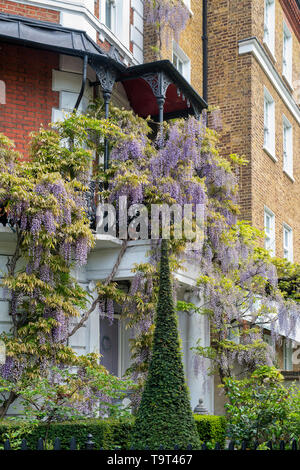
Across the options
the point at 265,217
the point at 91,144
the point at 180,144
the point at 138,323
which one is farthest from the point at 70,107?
the point at 265,217

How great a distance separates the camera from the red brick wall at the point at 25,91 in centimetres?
1162

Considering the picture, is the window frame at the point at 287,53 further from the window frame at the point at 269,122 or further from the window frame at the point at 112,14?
the window frame at the point at 112,14

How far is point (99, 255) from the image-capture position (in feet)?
39.5

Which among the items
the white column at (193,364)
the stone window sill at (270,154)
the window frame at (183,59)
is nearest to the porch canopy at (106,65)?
the window frame at (183,59)

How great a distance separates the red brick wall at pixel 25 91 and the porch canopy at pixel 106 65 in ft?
1.61

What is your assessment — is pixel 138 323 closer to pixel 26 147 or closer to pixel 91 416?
pixel 91 416

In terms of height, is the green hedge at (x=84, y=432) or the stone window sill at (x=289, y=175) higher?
the stone window sill at (x=289, y=175)

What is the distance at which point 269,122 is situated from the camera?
60.4ft

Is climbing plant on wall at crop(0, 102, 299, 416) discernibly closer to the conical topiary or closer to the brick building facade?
the brick building facade

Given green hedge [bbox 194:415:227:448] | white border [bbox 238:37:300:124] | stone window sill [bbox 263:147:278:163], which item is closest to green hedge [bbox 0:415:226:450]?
green hedge [bbox 194:415:227:448]

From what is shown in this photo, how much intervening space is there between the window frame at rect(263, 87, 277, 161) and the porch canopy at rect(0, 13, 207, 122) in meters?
4.37

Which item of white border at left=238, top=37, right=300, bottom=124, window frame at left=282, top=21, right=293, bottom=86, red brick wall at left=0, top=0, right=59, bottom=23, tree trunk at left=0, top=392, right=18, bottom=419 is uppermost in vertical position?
window frame at left=282, top=21, right=293, bottom=86

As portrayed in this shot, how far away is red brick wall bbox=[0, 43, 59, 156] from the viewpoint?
1162 centimetres

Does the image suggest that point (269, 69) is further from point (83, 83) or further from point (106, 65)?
point (83, 83)
